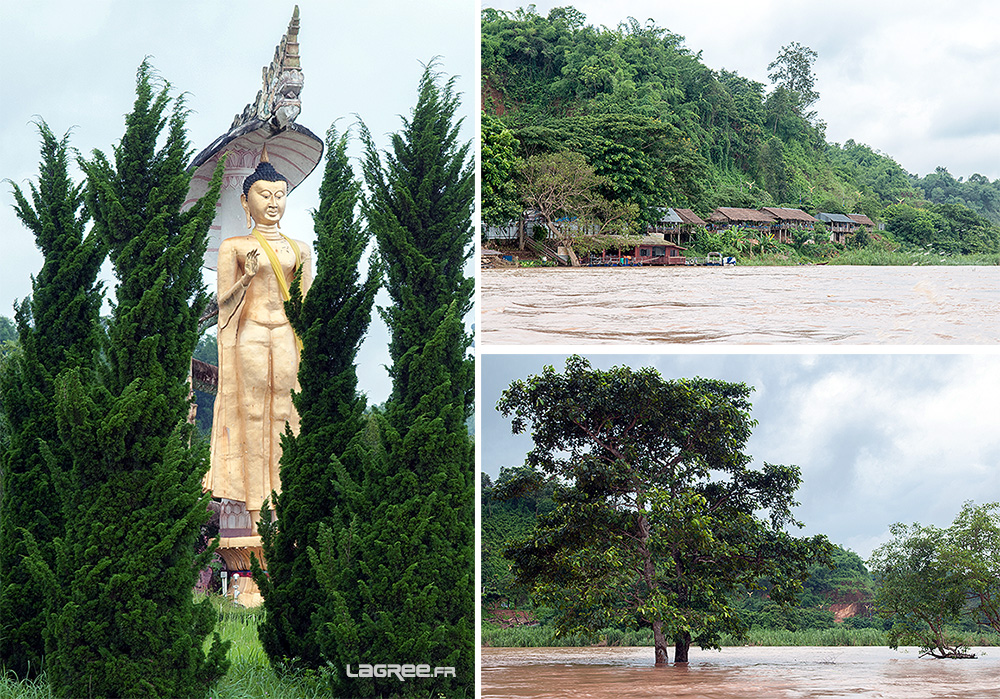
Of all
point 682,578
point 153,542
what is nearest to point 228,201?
point 153,542

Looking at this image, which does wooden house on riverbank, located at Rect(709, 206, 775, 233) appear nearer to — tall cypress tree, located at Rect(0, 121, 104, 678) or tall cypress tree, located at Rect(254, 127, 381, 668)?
tall cypress tree, located at Rect(254, 127, 381, 668)

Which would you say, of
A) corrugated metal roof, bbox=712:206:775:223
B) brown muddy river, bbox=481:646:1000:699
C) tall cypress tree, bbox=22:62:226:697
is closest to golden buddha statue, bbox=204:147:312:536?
tall cypress tree, bbox=22:62:226:697

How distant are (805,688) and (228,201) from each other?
23.8 feet

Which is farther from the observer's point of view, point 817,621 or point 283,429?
point 817,621

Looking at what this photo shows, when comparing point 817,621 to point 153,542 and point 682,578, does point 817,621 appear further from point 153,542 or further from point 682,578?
point 153,542

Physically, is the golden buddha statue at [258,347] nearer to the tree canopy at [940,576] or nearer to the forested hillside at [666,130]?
the forested hillside at [666,130]

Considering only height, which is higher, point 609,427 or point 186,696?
point 609,427

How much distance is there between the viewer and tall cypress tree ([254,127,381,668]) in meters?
6.93

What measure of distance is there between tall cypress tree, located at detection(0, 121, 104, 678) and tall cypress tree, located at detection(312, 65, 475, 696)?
224 cm

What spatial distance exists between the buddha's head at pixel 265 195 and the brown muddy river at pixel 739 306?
2.93 m

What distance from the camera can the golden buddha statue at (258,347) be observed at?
8000 mm

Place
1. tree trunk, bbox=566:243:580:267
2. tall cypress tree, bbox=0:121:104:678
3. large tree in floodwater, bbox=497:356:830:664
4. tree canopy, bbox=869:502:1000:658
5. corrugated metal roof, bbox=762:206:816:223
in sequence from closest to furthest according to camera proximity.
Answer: tall cypress tree, bbox=0:121:104:678, large tree in floodwater, bbox=497:356:830:664, tree canopy, bbox=869:502:1000:658, tree trunk, bbox=566:243:580:267, corrugated metal roof, bbox=762:206:816:223

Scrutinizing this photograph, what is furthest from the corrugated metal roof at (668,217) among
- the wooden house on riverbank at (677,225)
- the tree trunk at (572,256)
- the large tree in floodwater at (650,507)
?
the large tree in floodwater at (650,507)

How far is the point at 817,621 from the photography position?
14539 millimetres
